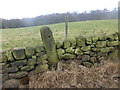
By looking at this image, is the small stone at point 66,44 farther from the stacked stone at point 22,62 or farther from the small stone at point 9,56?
the small stone at point 9,56

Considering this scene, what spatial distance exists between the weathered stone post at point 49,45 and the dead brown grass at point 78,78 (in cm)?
33

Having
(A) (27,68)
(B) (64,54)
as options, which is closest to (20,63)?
(A) (27,68)

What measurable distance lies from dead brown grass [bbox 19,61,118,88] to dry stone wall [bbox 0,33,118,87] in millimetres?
280

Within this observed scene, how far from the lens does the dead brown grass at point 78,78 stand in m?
2.93

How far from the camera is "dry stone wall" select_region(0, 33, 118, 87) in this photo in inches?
119

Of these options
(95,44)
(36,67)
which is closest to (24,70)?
(36,67)

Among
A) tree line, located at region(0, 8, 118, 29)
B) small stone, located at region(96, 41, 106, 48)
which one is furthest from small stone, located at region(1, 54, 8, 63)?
small stone, located at region(96, 41, 106, 48)

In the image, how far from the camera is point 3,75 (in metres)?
2.88

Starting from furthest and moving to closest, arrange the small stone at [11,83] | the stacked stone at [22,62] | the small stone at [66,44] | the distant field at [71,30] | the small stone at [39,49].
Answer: the distant field at [71,30]
the small stone at [66,44]
the small stone at [39,49]
the stacked stone at [22,62]
the small stone at [11,83]

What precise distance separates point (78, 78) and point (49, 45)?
3.73ft

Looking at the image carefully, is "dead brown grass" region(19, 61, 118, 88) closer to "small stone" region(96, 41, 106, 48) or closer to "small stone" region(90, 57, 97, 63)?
"small stone" region(90, 57, 97, 63)

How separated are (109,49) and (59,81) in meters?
1.80

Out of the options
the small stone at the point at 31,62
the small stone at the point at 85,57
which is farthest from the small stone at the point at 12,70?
the small stone at the point at 85,57

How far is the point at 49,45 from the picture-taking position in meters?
3.38
